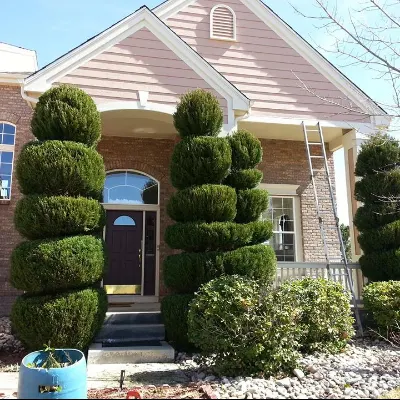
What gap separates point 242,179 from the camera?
721 cm

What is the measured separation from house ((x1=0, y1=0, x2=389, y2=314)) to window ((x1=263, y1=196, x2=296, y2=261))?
0.03m

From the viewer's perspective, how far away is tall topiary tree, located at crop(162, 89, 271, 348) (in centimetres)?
649

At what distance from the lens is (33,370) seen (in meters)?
3.71

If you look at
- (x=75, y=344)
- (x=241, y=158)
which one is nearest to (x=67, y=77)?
(x=241, y=158)

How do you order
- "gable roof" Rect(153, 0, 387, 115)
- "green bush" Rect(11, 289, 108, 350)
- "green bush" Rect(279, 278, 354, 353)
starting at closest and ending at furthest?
"green bush" Rect(11, 289, 108, 350), "green bush" Rect(279, 278, 354, 353), "gable roof" Rect(153, 0, 387, 115)

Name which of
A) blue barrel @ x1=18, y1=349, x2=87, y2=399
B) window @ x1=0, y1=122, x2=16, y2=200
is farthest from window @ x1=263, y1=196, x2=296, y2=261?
blue barrel @ x1=18, y1=349, x2=87, y2=399

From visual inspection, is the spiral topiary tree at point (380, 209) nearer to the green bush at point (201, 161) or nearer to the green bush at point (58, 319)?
the green bush at point (201, 161)

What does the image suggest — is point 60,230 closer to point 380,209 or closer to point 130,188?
point 130,188

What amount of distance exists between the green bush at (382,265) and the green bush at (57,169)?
553 cm

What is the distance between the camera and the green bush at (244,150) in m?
7.36

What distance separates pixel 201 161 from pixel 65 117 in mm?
Answer: 2370

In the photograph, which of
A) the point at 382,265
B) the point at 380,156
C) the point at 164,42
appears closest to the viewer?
the point at 382,265

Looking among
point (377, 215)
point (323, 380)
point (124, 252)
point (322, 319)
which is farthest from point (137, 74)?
point (323, 380)

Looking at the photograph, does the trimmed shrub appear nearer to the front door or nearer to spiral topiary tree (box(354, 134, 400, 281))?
spiral topiary tree (box(354, 134, 400, 281))
